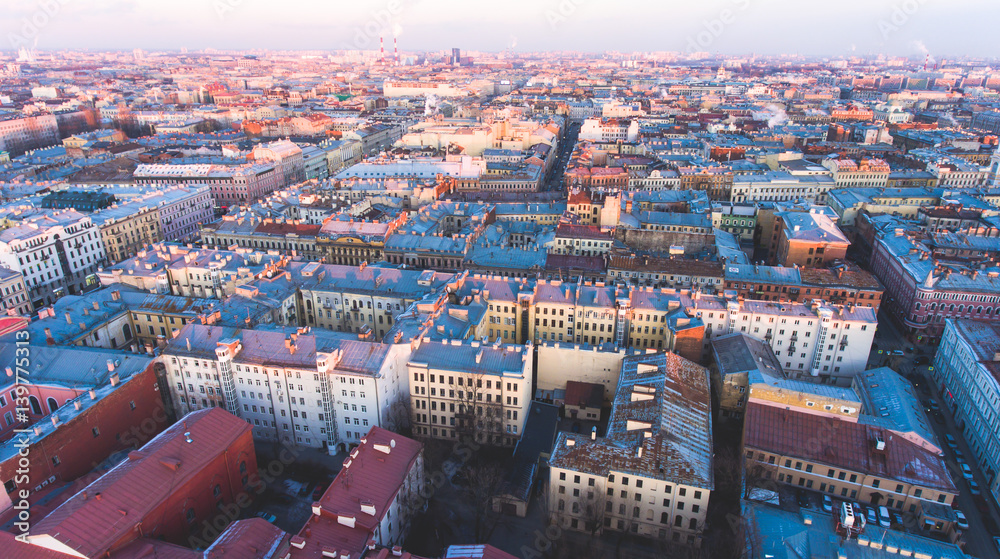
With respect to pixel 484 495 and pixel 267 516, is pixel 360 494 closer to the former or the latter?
pixel 484 495

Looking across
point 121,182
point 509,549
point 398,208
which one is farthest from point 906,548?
point 121,182

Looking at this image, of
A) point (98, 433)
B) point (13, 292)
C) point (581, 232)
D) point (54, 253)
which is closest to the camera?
point (98, 433)

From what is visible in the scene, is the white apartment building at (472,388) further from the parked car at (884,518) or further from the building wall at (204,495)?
the parked car at (884,518)

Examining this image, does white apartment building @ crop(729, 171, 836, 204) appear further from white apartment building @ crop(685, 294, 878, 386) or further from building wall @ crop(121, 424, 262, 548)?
building wall @ crop(121, 424, 262, 548)

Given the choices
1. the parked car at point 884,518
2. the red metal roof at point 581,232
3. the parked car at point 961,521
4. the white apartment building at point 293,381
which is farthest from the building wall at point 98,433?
the parked car at point 961,521

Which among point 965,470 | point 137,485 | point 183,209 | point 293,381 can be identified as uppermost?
point 137,485

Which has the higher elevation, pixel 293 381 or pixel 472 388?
pixel 293 381

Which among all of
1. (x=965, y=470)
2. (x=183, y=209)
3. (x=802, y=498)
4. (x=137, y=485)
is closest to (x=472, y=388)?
(x=137, y=485)
